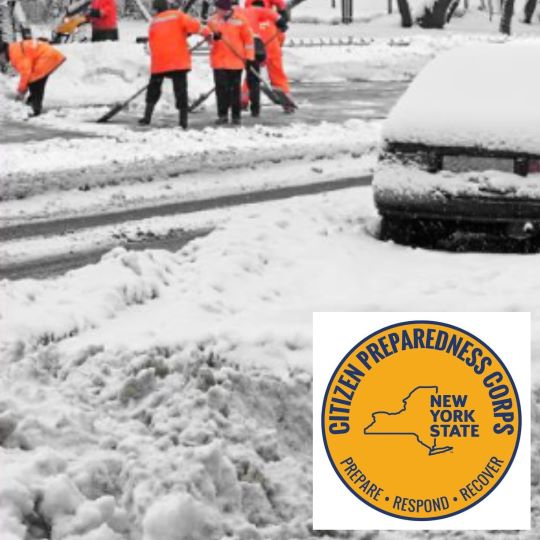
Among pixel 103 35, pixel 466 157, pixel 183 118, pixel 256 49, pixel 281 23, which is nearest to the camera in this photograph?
pixel 466 157

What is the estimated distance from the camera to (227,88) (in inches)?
571

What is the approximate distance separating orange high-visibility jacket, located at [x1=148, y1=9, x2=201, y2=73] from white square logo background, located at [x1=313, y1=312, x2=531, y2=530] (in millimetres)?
9596

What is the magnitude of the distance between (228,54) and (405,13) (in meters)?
23.4

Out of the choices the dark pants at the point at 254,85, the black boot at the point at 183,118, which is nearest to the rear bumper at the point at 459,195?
the black boot at the point at 183,118

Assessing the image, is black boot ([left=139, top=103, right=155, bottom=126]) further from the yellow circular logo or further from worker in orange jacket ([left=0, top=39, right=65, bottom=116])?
the yellow circular logo

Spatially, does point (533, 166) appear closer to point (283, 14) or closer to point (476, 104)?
point (476, 104)

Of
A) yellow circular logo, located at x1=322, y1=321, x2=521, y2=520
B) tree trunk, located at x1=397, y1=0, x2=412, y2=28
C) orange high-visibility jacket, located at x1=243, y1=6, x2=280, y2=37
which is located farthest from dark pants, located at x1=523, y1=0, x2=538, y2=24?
yellow circular logo, located at x1=322, y1=321, x2=521, y2=520

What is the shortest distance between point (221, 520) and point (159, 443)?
468 millimetres

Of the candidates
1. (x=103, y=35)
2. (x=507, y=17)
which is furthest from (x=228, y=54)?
(x=507, y=17)

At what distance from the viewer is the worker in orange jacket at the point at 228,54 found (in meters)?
14.4

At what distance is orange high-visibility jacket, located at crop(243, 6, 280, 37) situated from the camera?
1628cm

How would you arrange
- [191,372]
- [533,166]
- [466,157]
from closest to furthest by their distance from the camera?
1. [191,372]
2. [533,166]
3. [466,157]

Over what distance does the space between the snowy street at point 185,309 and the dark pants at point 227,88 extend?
1664 millimetres

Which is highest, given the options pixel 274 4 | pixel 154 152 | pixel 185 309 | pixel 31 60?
pixel 274 4
